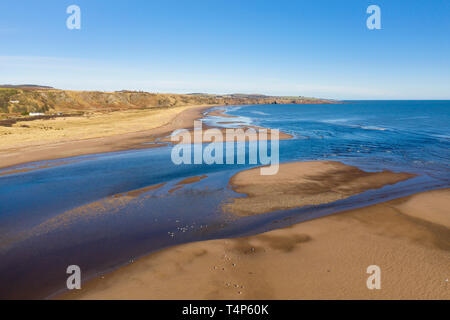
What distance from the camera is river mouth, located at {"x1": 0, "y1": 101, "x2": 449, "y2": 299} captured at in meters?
9.98

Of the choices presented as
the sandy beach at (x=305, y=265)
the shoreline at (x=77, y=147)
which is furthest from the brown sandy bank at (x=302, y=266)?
the shoreline at (x=77, y=147)

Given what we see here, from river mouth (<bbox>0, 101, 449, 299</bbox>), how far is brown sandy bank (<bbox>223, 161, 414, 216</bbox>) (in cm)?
81

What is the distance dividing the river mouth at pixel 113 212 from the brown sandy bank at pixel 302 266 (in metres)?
1.11

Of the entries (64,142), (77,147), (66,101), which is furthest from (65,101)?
(77,147)

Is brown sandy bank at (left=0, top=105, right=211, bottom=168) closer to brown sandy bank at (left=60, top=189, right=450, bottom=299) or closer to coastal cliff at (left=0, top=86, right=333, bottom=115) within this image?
brown sandy bank at (left=60, top=189, right=450, bottom=299)

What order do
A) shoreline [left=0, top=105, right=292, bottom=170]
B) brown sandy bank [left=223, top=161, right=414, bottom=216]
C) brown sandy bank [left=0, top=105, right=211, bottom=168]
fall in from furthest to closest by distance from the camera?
brown sandy bank [left=0, top=105, right=211, bottom=168] < shoreline [left=0, top=105, right=292, bottom=170] < brown sandy bank [left=223, top=161, right=414, bottom=216]

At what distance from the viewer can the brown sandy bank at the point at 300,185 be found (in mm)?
15297

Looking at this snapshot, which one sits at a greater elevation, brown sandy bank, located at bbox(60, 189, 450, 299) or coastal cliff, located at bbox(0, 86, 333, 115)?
coastal cliff, located at bbox(0, 86, 333, 115)

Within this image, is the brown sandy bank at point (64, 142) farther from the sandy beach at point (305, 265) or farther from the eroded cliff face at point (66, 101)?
the eroded cliff face at point (66, 101)

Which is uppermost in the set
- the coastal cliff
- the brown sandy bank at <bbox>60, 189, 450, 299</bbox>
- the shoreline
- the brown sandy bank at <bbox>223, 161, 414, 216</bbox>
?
the coastal cliff

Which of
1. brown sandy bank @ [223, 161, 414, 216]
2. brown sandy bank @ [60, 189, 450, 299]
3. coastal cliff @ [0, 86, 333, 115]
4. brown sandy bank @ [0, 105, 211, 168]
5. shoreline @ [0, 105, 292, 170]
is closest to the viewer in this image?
brown sandy bank @ [60, 189, 450, 299]

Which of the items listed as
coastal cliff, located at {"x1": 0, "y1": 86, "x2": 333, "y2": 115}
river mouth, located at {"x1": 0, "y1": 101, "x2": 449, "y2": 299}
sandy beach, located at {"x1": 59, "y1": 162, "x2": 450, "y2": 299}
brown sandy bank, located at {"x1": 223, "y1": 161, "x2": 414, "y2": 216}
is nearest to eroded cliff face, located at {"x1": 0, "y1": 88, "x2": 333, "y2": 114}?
coastal cliff, located at {"x1": 0, "y1": 86, "x2": 333, "y2": 115}

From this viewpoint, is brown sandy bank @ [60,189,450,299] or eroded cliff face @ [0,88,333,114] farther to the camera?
eroded cliff face @ [0,88,333,114]

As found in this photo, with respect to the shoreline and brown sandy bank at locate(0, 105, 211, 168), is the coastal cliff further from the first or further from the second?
the shoreline
